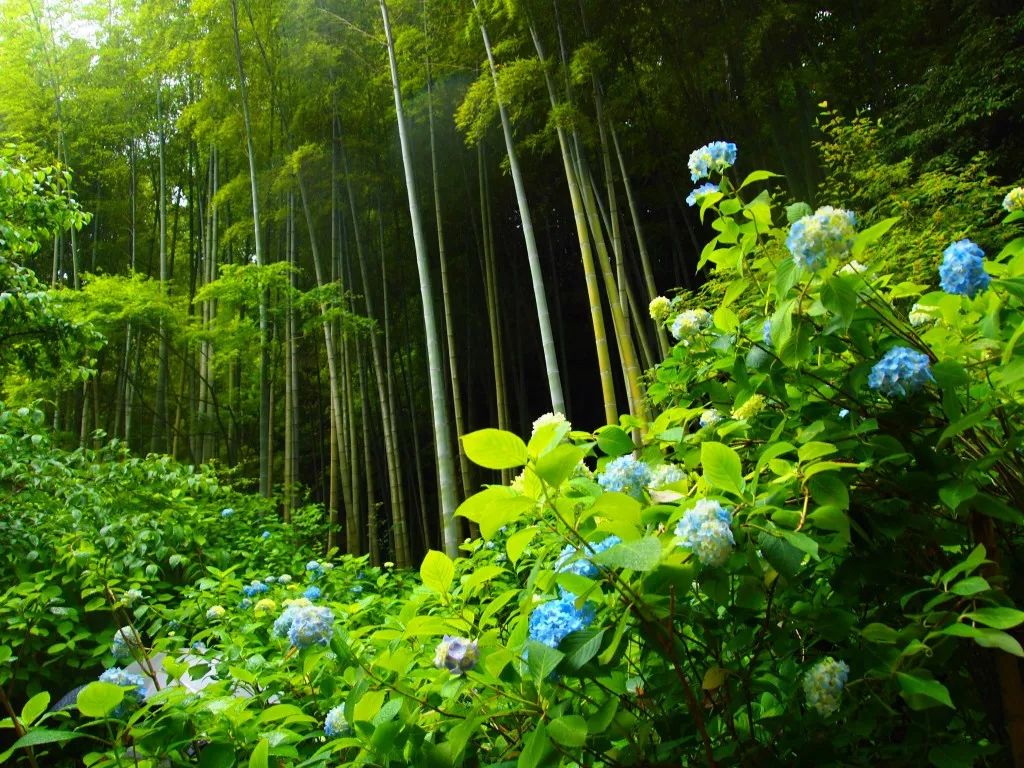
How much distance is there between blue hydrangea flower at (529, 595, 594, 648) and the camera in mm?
524

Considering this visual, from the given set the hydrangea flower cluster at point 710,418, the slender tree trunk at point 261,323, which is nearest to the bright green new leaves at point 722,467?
the hydrangea flower cluster at point 710,418

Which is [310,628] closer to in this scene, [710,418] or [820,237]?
[710,418]

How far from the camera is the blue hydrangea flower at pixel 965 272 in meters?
0.63

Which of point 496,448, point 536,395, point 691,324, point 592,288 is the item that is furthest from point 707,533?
point 536,395

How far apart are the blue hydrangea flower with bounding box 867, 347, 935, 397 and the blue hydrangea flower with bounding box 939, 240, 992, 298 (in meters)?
0.15

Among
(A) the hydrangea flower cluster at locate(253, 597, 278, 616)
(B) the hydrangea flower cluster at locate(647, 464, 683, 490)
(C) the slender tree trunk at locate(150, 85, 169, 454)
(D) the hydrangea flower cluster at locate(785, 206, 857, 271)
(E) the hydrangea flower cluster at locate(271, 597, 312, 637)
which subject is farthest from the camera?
(C) the slender tree trunk at locate(150, 85, 169, 454)

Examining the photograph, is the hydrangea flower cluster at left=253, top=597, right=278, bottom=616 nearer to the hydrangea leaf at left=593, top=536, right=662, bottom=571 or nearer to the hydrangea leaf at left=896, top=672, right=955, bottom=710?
the hydrangea leaf at left=593, top=536, right=662, bottom=571

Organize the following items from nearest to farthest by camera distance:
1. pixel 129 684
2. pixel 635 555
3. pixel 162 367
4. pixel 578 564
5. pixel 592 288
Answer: pixel 635 555
pixel 578 564
pixel 129 684
pixel 592 288
pixel 162 367

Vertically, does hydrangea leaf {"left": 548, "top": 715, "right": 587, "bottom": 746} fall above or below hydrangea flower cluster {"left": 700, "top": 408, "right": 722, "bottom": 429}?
below

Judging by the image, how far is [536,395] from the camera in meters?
8.23

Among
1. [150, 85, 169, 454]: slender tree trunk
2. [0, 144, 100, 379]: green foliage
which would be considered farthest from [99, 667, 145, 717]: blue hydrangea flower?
[150, 85, 169, 454]: slender tree trunk

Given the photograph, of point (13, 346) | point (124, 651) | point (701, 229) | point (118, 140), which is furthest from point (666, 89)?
point (118, 140)

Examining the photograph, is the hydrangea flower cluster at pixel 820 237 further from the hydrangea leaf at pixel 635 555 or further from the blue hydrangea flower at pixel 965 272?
the hydrangea leaf at pixel 635 555

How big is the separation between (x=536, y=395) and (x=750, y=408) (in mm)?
7563
